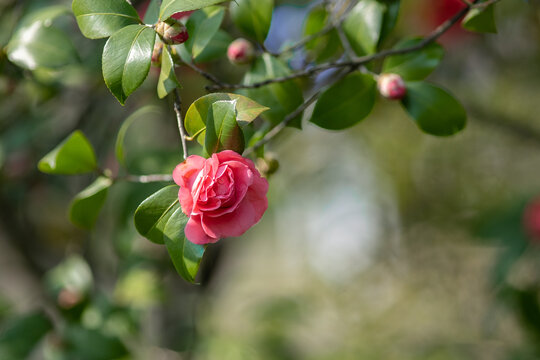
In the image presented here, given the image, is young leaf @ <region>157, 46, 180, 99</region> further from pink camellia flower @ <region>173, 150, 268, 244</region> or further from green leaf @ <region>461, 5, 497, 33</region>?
green leaf @ <region>461, 5, 497, 33</region>

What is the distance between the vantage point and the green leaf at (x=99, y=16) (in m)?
0.51

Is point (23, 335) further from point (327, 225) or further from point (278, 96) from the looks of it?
point (327, 225)

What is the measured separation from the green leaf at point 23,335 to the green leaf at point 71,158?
18.4 inches

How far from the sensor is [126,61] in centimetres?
47

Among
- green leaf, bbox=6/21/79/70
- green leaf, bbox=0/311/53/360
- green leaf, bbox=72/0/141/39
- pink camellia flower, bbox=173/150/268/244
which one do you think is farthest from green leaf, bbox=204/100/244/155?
green leaf, bbox=0/311/53/360

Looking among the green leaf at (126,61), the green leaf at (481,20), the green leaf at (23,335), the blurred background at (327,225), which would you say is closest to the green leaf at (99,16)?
the green leaf at (126,61)

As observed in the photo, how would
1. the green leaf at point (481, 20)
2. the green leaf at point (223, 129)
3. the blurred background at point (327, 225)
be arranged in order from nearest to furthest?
the green leaf at point (223, 129), the green leaf at point (481, 20), the blurred background at point (327, 225)

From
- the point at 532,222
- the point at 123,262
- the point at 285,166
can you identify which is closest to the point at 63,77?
the point at 123,262

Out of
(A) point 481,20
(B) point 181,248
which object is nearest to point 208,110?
(B) point 181,248

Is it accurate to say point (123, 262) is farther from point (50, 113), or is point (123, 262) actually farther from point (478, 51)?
point (478, 51)

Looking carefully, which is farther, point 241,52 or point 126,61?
point 241,52

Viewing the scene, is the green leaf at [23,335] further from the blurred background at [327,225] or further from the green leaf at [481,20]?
the green leaf at [481,20]

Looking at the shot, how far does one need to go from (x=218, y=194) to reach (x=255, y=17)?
1.01 feet

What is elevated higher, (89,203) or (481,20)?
(481,20)
